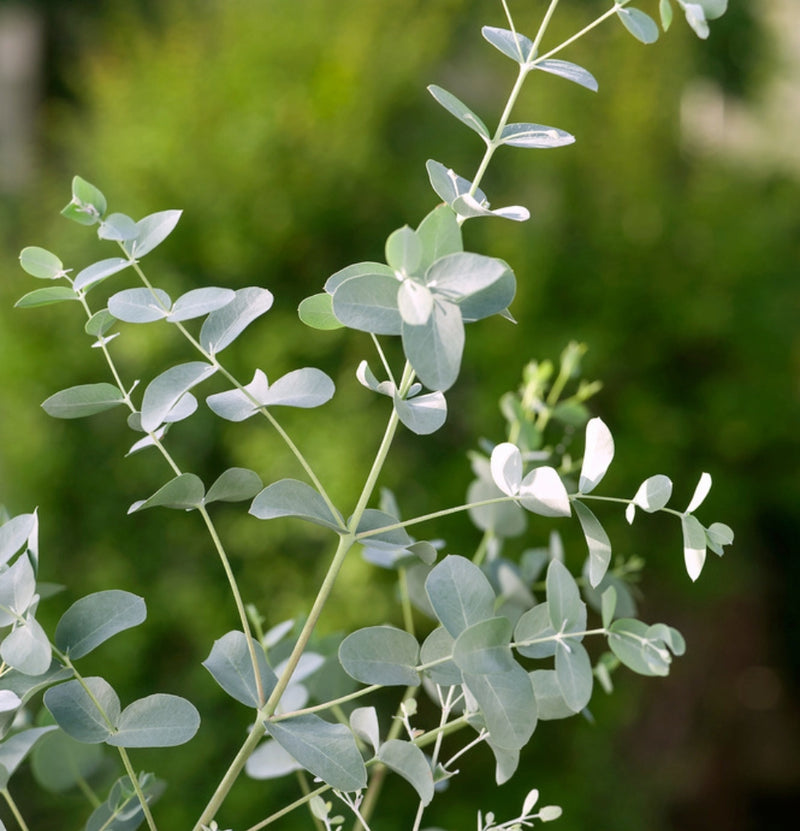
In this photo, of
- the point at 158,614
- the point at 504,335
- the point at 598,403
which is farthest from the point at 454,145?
the point at 158,614

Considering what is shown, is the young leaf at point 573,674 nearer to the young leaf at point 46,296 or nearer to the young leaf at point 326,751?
the young leaf at point 326,751

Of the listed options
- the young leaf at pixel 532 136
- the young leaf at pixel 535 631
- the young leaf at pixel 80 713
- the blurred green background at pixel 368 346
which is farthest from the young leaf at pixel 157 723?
the blurred green background at pixel 368 346

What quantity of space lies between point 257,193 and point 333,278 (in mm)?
1345

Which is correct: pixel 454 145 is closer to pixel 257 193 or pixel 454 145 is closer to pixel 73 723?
pixel 257 193

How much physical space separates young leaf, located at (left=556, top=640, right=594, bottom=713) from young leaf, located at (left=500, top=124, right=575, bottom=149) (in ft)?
0.50

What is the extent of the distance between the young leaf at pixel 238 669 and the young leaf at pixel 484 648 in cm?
9

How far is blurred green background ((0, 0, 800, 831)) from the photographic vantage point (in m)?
1.51

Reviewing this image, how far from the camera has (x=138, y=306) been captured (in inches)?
12.7

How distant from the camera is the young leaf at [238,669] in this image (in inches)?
12.7

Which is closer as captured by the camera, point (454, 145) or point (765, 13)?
point (454, 145)

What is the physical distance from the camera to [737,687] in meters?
2.45

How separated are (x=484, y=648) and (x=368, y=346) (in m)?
1.30

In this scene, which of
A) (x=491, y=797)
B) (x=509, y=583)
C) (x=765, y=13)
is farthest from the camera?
(x=765, y=13)

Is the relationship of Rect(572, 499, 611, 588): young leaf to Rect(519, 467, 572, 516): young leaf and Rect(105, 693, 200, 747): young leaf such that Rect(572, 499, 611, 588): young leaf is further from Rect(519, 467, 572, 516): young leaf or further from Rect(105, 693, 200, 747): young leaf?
Rect(105, 693, 200, 747): young leaf
